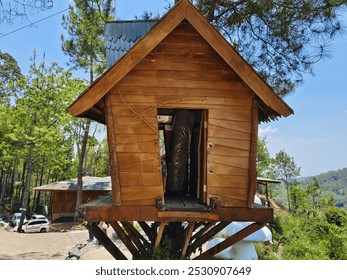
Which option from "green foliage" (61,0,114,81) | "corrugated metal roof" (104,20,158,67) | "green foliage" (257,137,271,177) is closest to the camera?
"corrugated metal roof" (104,20,158,67)

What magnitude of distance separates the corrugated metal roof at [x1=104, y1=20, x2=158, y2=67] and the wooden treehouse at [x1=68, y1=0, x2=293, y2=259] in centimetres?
170

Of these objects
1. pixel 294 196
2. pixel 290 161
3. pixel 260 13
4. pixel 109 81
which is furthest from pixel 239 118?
pixel 290 161

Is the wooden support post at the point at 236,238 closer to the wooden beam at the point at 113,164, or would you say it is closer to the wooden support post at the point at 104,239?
the wooden support post at the point at 104,239

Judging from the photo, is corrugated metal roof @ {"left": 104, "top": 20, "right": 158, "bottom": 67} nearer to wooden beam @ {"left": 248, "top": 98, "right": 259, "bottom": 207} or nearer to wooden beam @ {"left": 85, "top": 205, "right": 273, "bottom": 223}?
wooden beam @ {"left": 248, "top": 98, "right": 259, "bottom": 207}

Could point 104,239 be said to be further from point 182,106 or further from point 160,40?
point 160,40

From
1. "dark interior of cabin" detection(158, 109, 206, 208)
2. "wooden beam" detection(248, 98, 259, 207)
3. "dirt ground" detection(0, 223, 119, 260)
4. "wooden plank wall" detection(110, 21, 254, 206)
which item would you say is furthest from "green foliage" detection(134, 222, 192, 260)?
"dirt ground" detection(0, 223, 119, 260)

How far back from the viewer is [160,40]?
131 inches

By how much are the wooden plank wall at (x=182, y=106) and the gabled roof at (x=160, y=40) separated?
6.0 inches

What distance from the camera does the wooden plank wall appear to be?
3334 millimetres

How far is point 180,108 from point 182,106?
5cm

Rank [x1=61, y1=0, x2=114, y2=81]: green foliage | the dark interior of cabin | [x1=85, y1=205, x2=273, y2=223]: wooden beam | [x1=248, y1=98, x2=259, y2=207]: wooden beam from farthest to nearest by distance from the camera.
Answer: [x1=61, y1=0, x2=114, y2=81]: green foliage < the dark interior of cabin < [x1=248, y1=98, x2=259, y2=207]: wooden beam < [x1=85, y1=205, x2=273, y2=223]: wooden beam

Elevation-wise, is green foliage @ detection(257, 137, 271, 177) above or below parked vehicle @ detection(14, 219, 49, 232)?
above

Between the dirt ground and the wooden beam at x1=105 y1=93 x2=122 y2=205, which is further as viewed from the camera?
the dirt ground

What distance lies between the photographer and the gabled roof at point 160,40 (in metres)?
3.27
